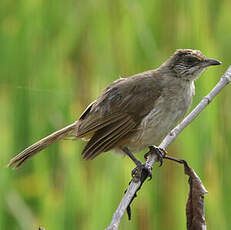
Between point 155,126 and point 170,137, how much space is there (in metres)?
0.21

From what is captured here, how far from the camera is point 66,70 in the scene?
372cm

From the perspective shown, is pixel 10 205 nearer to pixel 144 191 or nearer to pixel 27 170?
pixel 27 170

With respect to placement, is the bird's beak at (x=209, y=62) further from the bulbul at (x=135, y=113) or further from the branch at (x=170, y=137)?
the branch at (x=170, y=137)

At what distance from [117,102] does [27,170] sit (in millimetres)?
681

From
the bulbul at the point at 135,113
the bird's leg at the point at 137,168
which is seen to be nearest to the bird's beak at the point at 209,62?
the bulbul at the point at 135,113

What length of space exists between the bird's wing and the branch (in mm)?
228

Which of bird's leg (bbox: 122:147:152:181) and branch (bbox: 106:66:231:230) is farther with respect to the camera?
bird's leg (bbox: 122:147:152:181)

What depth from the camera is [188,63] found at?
3.60 metres

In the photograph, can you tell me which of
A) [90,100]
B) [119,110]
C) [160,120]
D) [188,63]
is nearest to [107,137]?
[119,110]

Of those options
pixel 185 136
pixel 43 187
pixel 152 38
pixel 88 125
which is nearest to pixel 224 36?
pixel 152 38

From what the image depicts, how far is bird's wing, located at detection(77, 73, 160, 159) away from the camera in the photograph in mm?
3394

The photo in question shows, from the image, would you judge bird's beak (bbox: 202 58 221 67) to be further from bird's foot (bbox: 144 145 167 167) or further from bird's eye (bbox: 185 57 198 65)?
bird's foot (bbox: 144 145 167 167)

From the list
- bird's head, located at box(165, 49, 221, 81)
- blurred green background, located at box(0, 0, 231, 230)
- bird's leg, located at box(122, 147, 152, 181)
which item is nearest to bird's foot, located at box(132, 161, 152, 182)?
bird's leg, located at box(122, 147, 152, 181)

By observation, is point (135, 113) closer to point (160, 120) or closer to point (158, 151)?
point (160, 120)
